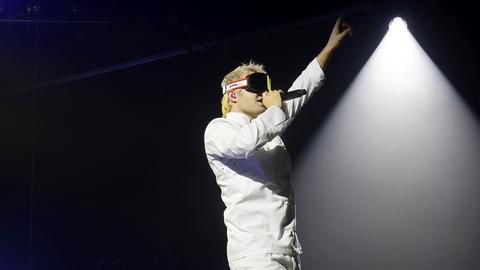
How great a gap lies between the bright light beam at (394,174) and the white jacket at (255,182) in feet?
5.64

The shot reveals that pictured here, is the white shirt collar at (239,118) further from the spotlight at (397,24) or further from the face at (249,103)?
the spotlight at (397,24)

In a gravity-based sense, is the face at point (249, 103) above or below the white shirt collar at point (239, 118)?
above

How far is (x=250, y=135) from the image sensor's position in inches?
66.1

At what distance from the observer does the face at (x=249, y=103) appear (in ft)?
6.38

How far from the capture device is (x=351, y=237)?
3.47 m

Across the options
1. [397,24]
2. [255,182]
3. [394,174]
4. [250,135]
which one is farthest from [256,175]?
[397,24]

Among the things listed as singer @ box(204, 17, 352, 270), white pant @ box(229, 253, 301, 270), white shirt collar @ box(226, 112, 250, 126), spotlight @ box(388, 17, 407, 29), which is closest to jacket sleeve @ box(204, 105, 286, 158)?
singer @ box(204, 17, 352, 270)

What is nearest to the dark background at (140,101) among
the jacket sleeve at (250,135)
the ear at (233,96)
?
the ear at (233,96)

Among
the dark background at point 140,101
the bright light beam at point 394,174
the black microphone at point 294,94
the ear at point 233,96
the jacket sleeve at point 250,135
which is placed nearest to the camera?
the jacket sleeve at point 250,135

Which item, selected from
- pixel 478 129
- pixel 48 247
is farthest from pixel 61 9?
pixel 478 129

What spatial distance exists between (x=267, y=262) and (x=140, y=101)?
2.71 m

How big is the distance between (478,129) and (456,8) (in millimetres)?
744

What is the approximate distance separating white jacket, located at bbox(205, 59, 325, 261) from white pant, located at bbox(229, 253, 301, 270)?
2cm

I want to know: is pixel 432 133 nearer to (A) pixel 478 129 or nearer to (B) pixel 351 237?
(A) pixel 478 129
